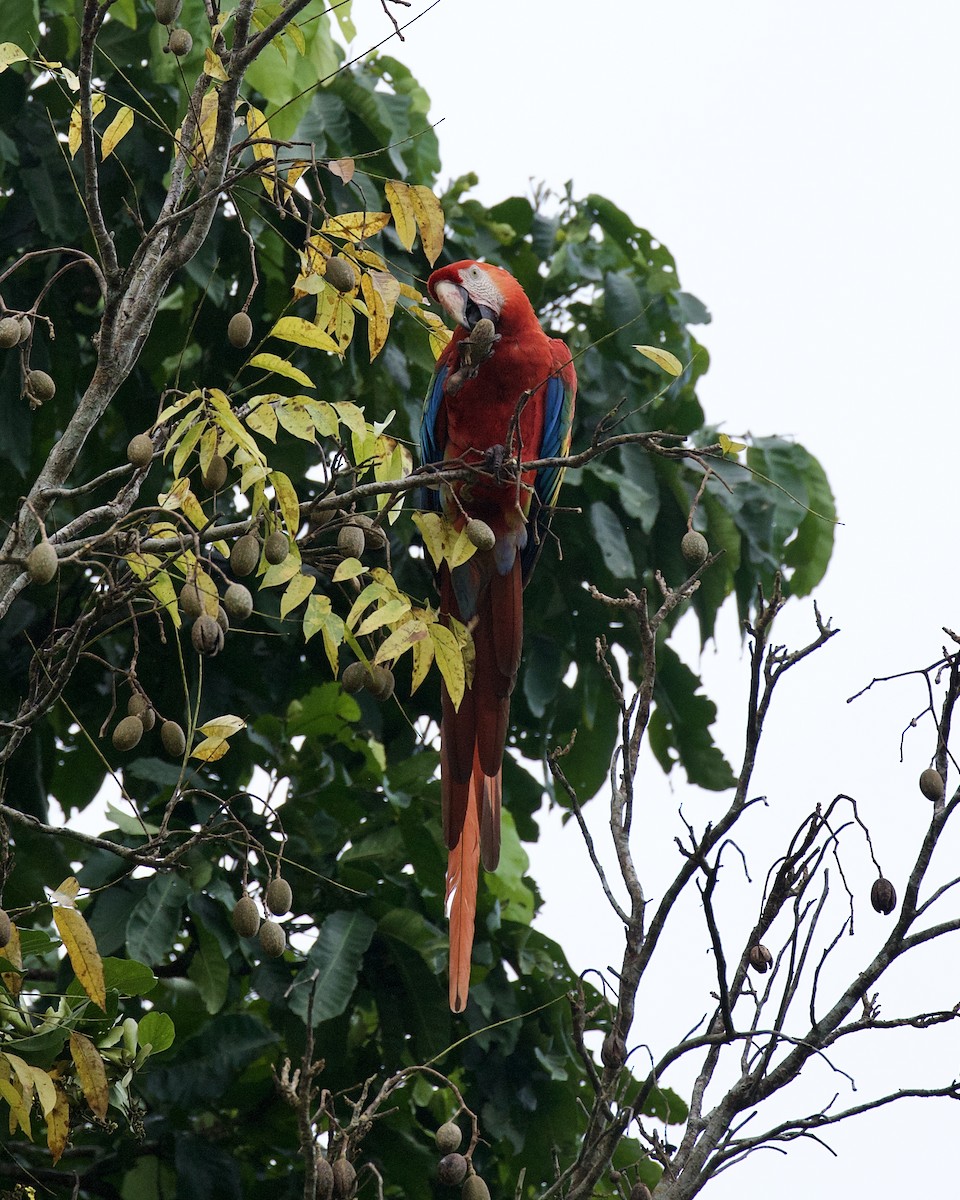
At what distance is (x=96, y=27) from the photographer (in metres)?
1.28

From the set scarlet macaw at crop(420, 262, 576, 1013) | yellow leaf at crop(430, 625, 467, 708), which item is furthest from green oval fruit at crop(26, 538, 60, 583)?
scarlet macaw at crop(420, 262, 576, 1013)

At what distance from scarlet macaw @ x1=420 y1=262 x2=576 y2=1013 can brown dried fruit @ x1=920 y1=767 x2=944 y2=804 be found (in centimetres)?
82

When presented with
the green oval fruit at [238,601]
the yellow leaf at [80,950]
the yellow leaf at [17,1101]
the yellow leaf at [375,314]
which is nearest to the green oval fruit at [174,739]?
the green oval fruit at [238,601]

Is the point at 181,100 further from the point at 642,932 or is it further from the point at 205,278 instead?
the point at 642,932

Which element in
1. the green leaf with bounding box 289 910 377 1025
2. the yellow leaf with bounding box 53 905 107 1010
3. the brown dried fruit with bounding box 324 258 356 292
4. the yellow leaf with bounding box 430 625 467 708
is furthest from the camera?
the green leaf with bounding box 289 910 377 1025

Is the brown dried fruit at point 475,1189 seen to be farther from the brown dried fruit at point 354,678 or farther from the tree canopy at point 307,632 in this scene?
the brown dried fruit at point 354,678

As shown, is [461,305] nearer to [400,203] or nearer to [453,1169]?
[400,203]

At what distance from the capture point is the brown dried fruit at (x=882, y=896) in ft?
4.89

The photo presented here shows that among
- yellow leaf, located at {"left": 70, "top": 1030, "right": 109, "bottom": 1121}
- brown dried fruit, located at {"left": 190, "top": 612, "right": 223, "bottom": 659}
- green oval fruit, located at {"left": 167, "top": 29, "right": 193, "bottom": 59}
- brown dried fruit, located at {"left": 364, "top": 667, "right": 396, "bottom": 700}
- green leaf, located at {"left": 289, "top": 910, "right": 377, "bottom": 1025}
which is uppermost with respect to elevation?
green oval fruit, located at {"left": 167, "top": 29, "right": 193, "bottom": 59}

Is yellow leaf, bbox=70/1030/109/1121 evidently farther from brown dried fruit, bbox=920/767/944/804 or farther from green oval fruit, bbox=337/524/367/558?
brown dried fruit, bbox=920/767/944/804

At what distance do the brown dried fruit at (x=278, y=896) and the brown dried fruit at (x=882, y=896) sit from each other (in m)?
0.67

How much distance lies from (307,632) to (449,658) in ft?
0.58

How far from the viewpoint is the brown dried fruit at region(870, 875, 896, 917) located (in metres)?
1.49

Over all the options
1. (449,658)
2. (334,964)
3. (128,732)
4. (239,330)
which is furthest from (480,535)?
(334,964)
